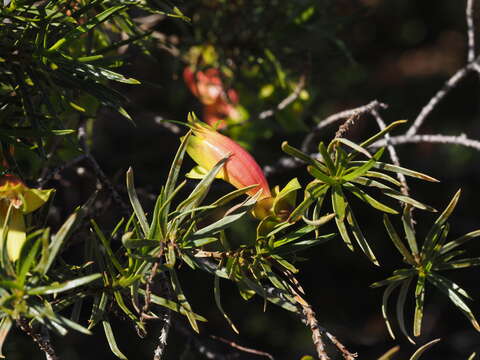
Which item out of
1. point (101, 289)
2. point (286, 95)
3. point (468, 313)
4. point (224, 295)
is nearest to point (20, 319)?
point (101, 289)

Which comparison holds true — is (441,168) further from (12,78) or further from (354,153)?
(12,78)

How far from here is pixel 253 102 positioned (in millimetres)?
1050

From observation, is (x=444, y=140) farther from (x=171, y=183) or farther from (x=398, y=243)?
(x=171, y=183)

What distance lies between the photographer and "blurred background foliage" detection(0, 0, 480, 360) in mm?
532

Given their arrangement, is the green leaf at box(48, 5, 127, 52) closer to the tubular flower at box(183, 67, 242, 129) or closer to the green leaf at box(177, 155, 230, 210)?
the green leaf at box(177, 155, 230, 210)

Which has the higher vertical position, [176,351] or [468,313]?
[468,313]

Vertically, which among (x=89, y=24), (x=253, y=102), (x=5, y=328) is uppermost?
(x=89, y=24)

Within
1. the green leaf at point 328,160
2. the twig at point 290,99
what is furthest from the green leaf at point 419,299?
the twig at point 290,99

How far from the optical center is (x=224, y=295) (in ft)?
4.37

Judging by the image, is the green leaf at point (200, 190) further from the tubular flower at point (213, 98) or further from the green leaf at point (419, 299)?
the tubular flower at point (213, 98)

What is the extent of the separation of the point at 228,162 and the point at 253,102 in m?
0.54

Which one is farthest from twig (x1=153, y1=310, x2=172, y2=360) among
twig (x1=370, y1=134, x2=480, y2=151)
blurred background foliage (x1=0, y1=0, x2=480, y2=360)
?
twig (x1=370, y1=134, x2=480, y2=151)

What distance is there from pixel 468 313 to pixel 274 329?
0.95 m

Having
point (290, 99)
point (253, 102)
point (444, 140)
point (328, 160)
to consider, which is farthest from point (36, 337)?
point (253, 102)
